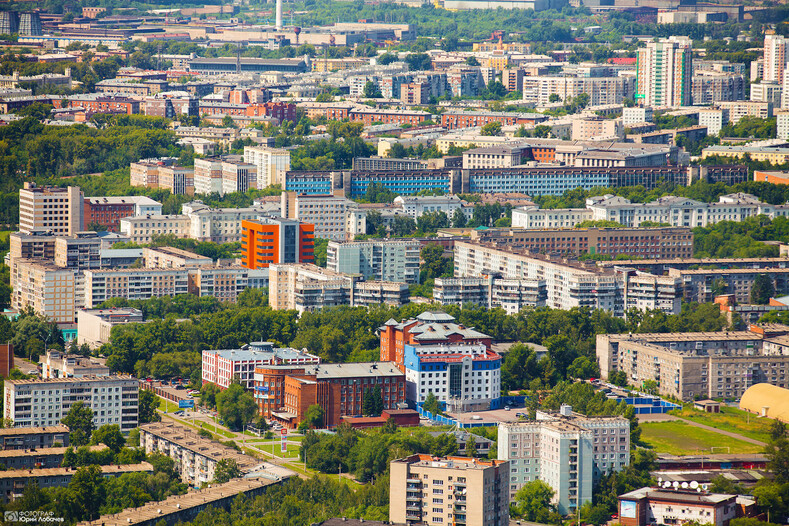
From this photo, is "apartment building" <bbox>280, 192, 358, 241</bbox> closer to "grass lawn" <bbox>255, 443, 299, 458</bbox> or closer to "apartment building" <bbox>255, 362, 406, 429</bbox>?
"apartment building" <bbox>255, 362, 406, 429</bbox>

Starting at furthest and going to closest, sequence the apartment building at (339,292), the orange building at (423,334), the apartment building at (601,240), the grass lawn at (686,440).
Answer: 1. the apartment building at (601,240)
2. the apartment building at (339,292)
3. the orange building at (423,334)
4. the grass lawn at (686,440)

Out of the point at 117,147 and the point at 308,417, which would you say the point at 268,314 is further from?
the point at 117,147

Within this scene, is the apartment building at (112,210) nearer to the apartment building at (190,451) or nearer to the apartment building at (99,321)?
the apartment building at (99,321)

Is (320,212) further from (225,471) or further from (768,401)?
(225,471)

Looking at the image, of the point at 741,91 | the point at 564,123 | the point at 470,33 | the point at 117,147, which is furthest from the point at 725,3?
the point at 117,147

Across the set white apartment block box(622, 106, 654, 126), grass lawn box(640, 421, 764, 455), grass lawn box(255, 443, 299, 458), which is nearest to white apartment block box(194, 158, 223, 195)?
white apartment block box(622, 106, 654, 126)

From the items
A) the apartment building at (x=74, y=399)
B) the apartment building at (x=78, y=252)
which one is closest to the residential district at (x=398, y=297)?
the apartment building at (x=74, y=399)

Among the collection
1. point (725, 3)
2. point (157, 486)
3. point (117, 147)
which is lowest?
point (157, 486)

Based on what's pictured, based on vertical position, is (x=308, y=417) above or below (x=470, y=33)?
below
